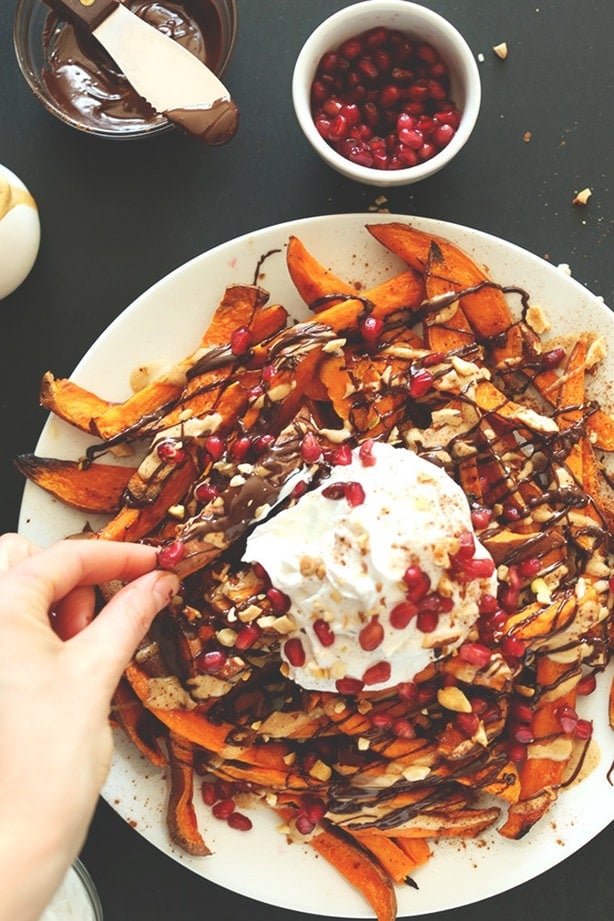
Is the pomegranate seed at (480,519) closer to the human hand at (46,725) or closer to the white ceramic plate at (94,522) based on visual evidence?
the white ceramic plate at (94,522)

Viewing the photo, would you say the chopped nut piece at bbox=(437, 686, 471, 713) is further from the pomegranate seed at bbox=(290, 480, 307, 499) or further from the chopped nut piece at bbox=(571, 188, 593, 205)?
the chopped nut piece at bbox=(571, 188, 593, 205)

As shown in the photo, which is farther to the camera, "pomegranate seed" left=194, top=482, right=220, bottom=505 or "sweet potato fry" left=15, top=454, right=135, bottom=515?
"sweet potato fry" left=15, top=454, right=135, bottom=515

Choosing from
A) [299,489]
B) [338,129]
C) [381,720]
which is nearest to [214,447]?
[299,489]

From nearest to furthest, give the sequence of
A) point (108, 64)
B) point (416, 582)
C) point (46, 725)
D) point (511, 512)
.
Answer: point (46, 725) → point (416, 582) → point (511, 512) → point (108, 64)

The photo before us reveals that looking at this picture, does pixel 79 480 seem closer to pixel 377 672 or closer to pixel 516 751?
pixel 377 672

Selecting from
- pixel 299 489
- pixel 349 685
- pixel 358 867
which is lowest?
pixel 358 867

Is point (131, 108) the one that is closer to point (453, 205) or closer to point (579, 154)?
point (453, 205)

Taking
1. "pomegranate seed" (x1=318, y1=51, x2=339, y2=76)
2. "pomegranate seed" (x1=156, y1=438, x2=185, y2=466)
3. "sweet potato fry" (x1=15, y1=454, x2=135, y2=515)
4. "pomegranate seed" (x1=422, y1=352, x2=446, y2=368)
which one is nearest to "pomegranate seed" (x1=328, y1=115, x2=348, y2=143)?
"pomegranate seed" (x1=318, y1=51, x2=339, y2=76)
